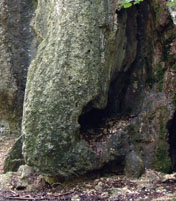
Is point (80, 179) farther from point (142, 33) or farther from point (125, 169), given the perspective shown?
point (142, 33)

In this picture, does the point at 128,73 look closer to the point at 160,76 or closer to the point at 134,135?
the point at 160,76

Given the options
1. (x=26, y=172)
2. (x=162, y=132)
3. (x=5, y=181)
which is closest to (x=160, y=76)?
(x=162, y=132)

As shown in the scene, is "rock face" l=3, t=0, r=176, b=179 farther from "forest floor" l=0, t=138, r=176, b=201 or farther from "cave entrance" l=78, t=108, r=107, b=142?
"forest floor" l=0, t=138, r=176, b=201

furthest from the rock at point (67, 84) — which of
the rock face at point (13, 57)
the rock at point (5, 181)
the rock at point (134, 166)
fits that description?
the rock face at point (13, 57)

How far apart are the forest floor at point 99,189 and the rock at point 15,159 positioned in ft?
1.46

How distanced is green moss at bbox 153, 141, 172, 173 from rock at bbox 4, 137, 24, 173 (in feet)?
5.20

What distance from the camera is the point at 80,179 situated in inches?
154

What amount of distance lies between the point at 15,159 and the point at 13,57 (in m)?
2.14

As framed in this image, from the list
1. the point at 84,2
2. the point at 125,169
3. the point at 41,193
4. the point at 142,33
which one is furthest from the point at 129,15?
the point at 41,193

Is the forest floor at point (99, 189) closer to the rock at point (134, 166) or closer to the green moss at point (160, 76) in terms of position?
the rock at point (134, 166)

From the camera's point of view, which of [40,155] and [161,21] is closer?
[40,155]

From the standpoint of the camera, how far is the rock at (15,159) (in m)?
4.62

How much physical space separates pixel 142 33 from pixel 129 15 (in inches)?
10.3

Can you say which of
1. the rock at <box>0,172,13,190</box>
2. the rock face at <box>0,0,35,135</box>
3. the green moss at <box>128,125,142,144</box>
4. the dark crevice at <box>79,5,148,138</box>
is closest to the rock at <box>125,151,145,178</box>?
the green moss at <box>128,125,142,144</box>
